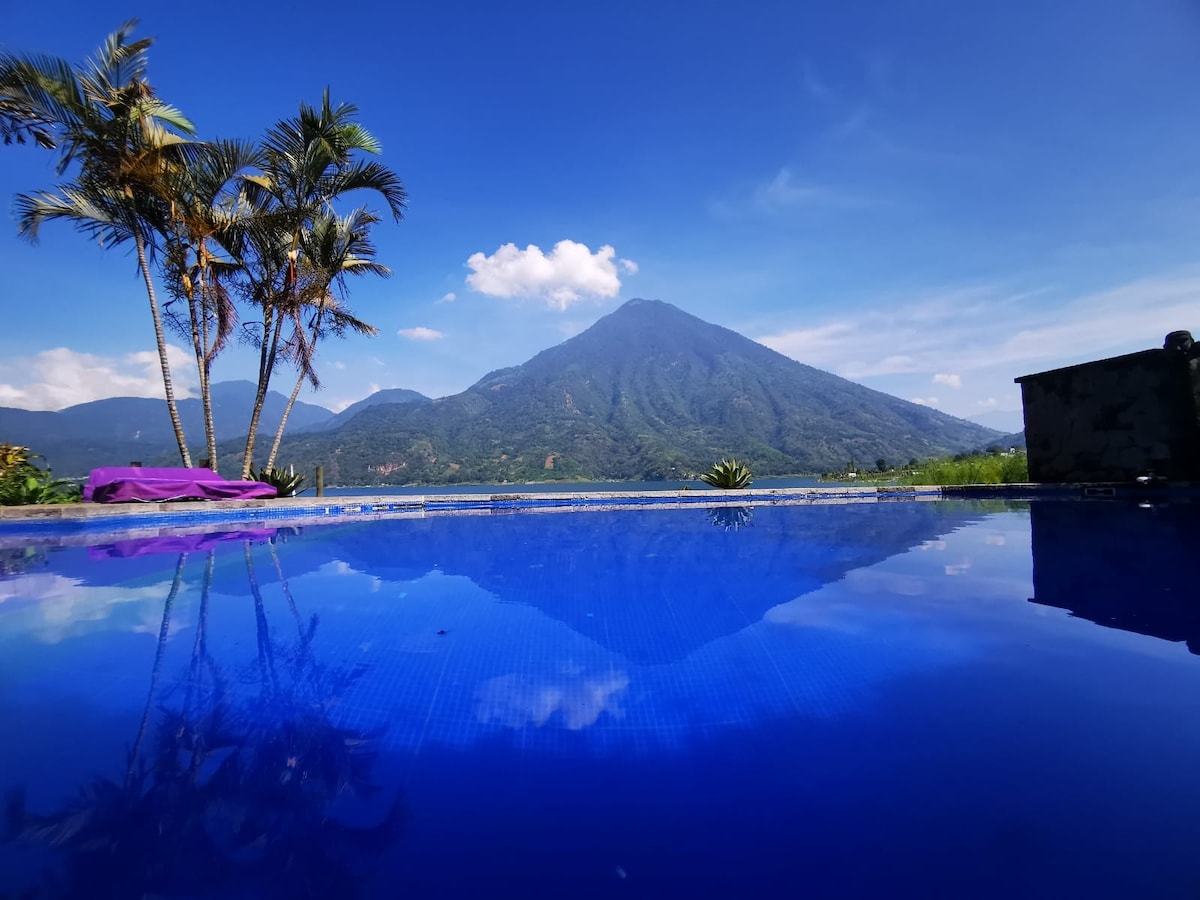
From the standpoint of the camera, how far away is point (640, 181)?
18594mm

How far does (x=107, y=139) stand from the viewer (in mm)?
10102

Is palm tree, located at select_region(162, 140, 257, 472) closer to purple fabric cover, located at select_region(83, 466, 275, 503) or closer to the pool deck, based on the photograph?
purple fabric cover, located at select_region(83, 466, 275, 503)

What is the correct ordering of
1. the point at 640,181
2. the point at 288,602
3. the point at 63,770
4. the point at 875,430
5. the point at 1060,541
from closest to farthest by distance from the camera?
the point at 63,770, the point at 288,602, the point at 1060,541, the point at 640,181, the point at 875,430

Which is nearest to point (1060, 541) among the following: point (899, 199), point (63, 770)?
point (63, 770)

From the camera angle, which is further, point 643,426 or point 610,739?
point 643,426

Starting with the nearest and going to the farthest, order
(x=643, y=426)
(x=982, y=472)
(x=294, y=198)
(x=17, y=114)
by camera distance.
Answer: (x=17, y=114), (x=294, y=198), (x=982, y=472), (x=643, y=426)

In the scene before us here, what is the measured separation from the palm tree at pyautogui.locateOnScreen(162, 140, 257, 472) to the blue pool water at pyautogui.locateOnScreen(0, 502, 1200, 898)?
8692mm

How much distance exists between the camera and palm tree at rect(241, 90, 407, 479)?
11953 millimetres

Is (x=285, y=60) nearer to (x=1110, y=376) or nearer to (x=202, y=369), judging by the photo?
(x=202, y=369)

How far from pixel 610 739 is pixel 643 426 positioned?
87.6m

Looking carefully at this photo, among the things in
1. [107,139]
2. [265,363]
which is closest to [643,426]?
[265,363]

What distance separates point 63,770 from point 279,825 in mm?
978

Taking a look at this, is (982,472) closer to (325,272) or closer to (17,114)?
(325,272)

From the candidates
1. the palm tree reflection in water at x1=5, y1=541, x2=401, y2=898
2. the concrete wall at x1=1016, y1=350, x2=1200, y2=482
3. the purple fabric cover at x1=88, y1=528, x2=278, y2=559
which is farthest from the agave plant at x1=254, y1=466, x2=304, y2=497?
the concrete wall at x1=1016, y1=350, x2=1200, y2=482
